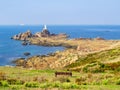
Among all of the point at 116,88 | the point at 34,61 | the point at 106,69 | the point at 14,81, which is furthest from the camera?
the point at 34,61

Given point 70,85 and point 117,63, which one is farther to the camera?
point 117,63

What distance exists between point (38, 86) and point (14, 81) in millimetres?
4028

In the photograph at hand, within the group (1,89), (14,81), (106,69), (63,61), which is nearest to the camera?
(1,89)

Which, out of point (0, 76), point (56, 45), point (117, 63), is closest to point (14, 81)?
point (0, 76)

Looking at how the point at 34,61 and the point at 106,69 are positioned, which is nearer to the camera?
the point at 106,69

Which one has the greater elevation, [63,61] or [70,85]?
[70,85]

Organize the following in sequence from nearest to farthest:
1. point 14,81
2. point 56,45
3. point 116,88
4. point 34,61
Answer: point 116,88 → point 14,81 → point 34,61 → point 56,45

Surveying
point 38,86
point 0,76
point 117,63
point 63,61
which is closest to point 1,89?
point 38,86

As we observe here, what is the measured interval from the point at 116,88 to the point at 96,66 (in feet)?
88.5

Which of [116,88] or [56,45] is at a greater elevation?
[116,88]

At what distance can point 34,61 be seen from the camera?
309 feet

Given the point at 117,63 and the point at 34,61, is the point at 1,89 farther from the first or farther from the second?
the point at 34,61

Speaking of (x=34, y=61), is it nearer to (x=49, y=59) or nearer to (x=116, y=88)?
(x=49, y=59)

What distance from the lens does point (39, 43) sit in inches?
6678
